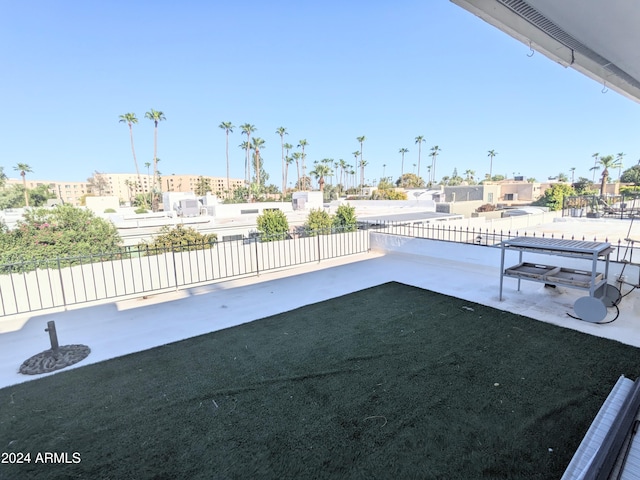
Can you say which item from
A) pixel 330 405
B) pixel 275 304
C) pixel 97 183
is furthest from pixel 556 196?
pixel 97 183

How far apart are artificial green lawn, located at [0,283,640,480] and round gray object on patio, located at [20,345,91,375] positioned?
270 mm

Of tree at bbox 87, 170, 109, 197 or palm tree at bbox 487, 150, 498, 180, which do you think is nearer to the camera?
tree at bbox 87, 170, 109, 197

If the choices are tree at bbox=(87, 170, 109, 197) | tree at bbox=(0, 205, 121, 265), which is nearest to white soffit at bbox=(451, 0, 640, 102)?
tree at bbox=(0, 205, 121, 265)

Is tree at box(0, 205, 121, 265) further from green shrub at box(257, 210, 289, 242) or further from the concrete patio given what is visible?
the concrete patio

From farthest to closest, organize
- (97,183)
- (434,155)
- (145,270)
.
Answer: (434,155), (97,183), (145,270)

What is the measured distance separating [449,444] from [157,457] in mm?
1822

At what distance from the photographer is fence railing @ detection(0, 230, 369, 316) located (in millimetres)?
4992

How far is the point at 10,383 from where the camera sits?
2906mm

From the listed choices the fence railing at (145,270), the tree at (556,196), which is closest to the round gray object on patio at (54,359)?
the fence railing at (145,270)

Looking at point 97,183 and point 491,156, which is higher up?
point 491,156

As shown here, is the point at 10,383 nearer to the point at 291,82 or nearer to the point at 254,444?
the point at 254,444

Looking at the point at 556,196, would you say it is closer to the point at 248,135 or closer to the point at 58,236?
the point at 58,236

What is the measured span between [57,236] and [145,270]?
5.38 metres

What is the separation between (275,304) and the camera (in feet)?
16.3
